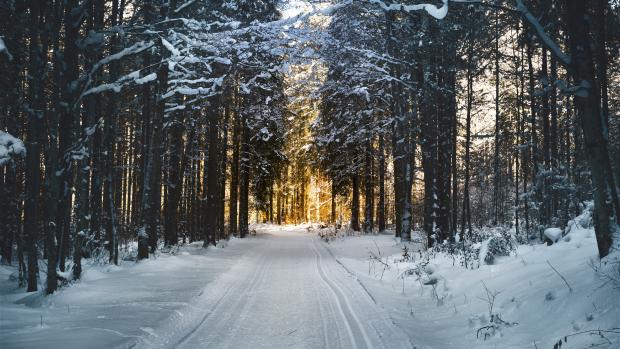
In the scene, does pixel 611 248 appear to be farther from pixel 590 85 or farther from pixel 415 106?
pixel 415 106

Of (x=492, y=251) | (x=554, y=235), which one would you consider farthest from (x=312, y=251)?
(x=554, y=235)

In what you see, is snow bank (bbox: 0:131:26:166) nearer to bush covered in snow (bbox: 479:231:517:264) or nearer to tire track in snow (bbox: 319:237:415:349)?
tire track in snow (bbox: 319:237:415:349)

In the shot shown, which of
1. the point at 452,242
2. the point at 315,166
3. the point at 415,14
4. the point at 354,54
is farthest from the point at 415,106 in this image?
the point at 315,166

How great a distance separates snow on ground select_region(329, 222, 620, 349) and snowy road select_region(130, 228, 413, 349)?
20.2 inches

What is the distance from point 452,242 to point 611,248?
26.8ft

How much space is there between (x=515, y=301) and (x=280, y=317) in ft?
11.9

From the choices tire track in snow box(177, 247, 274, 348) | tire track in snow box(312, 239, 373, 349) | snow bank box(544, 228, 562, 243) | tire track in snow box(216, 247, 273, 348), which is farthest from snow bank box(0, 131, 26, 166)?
snow bank box(544, 228, 562, 243)

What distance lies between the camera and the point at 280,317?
7266mm

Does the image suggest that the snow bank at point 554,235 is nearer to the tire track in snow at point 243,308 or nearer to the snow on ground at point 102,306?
the tire track in snow at point 243,308

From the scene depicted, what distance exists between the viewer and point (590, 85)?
5.70 meters

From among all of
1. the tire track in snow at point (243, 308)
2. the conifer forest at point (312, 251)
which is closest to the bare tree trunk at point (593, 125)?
the conifer forest at point (312, 251)

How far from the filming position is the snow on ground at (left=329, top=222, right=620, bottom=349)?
5027 mm

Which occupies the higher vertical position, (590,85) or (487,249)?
(590,85)

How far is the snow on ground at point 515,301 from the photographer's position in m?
5.03
